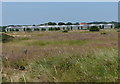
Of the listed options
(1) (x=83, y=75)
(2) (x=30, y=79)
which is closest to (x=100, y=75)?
(1) (x=83, y=75)

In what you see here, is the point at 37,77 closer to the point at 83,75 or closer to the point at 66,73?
the point at 66,73

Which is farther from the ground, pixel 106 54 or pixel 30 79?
pixel 106 54

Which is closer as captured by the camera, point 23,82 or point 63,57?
point 23,82

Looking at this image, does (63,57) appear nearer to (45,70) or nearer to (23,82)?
(45,70)

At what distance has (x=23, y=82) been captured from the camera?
427 centimetres

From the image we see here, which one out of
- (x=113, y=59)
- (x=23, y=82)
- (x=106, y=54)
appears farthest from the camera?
(x=106, y=54)

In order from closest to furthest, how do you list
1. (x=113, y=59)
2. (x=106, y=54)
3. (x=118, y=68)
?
(x=118, y=68) → (x=113, y=59) → (x=106, y=54)

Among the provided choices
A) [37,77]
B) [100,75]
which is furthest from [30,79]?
[100,75]

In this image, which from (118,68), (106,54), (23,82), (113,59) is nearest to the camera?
(23,82)

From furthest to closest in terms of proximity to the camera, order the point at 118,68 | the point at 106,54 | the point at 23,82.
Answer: the point at 106,54 → the point at 118,68 → the point at 23,82

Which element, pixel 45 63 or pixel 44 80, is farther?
pixel 45 63

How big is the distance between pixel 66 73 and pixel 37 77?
57 cm

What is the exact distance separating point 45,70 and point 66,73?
1.52 ft

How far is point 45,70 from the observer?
4.71 meters
